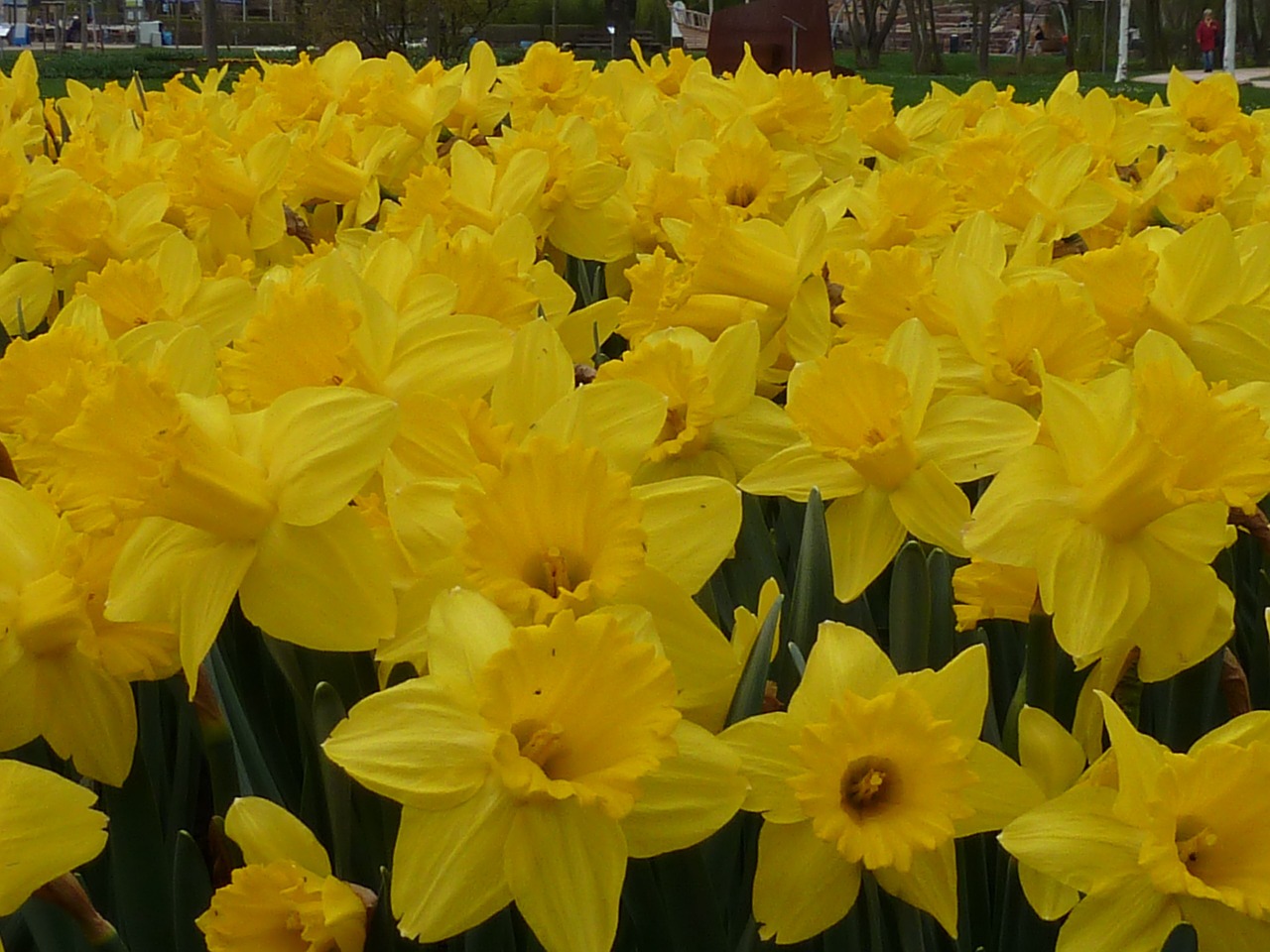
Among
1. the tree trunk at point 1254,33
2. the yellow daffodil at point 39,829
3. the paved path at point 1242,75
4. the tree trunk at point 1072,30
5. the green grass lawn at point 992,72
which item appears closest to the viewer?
the yellow daffodil at point 39,829

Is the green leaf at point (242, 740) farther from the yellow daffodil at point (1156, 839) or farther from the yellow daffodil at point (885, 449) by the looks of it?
the yellow daffodil at point (1156, 839)

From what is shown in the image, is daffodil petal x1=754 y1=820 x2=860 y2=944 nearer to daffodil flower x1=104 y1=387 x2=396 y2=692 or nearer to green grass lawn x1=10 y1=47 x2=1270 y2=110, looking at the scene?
daffodil flower x1=104 y1=387 x2=396 y2=692

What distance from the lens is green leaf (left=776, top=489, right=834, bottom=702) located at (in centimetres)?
97

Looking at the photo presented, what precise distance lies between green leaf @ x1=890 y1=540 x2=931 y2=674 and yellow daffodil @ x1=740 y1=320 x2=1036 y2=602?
0.06 meters

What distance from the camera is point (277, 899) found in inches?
31.0

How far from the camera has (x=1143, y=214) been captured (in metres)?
2.06

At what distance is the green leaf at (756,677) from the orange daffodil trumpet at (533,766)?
91mm

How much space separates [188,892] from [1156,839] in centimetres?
66

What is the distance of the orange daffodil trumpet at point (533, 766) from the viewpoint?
703 mm

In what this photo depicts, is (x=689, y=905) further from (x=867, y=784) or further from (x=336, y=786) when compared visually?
(x=336, y=786)

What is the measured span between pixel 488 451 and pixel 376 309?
195 mm

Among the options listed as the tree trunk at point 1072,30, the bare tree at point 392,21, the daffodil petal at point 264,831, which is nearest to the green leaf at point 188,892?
the daffodil petal at point 264,831

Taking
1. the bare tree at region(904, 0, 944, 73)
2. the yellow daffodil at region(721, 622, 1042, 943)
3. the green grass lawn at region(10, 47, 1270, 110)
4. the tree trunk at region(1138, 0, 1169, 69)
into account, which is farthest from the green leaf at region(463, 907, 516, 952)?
the tree trunk at region(1138, 0, 1169, 69)

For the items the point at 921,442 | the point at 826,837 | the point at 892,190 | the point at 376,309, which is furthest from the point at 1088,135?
the point at 826,837
